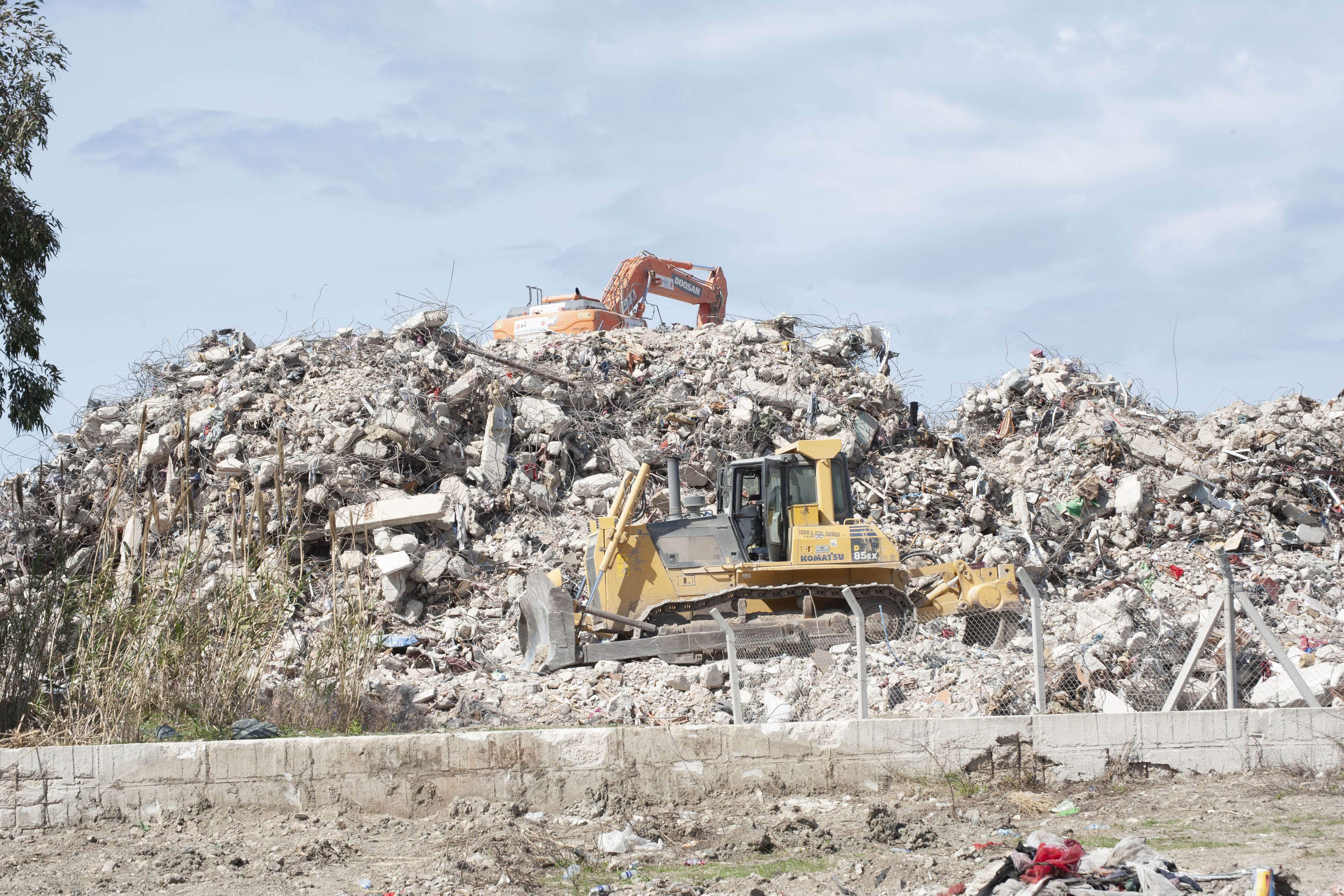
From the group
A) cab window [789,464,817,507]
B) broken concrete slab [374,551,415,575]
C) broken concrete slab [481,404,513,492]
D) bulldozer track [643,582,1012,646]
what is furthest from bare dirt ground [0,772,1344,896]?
broken concrete slab [481,404,513,492]

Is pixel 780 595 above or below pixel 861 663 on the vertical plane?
above

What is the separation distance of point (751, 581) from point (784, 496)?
1092 millimetres

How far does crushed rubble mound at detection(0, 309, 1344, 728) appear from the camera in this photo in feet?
31.4

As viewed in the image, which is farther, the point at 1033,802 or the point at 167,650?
the point at 167,650

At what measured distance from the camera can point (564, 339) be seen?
19.5 meters

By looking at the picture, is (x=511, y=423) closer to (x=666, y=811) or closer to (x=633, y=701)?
(x=633, y=701)

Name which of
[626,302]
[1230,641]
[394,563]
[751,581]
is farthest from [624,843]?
[626,302]

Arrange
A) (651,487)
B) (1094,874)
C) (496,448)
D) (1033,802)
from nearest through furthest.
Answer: (1094,874)
(1033,802)
(496,448)
(651,487)

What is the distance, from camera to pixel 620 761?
5.71m

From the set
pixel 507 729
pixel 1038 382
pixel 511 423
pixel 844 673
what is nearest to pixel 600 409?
pixel 511 423

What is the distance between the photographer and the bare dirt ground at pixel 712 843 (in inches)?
179

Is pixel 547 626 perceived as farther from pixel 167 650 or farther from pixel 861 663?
pixel 861 663

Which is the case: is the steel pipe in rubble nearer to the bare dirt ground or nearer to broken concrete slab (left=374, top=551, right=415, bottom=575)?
broken concrete slab (left=374, top=551, right=415, bottom=575)

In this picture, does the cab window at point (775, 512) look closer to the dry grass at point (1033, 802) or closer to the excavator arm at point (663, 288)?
the dry grass at point (1033, 802)
